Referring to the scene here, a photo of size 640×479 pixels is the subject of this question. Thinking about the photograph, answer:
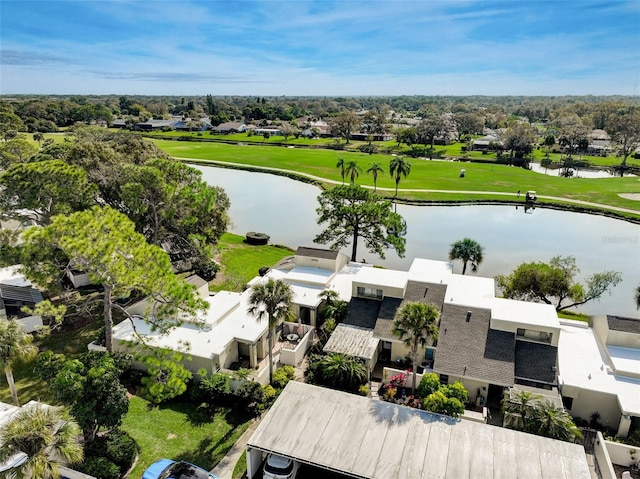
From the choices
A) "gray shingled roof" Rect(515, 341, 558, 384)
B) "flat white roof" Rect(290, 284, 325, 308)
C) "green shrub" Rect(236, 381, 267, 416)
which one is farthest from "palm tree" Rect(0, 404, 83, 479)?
"gray shingled roof" Rect(515, 341, 558, 384)

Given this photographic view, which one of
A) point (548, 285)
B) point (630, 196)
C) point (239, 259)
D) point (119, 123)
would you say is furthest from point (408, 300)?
point (119, 123)

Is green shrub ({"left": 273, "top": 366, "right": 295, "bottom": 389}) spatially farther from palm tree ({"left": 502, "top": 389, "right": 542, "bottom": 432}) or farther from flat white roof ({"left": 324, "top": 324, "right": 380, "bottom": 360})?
palm tree ({"left": 502, "top": 389, "right": 542, "bottom": 432})

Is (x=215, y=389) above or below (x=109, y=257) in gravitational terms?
below

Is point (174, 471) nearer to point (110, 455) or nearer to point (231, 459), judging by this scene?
point (231, 459)

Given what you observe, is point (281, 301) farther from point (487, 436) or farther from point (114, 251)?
point (487, 436)

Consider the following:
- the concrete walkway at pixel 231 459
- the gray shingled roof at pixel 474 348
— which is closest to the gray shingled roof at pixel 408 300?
the gray shingled roof at pixel 474 348

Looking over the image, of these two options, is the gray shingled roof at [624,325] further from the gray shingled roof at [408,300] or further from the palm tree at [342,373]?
the palm tree at [342,373]
